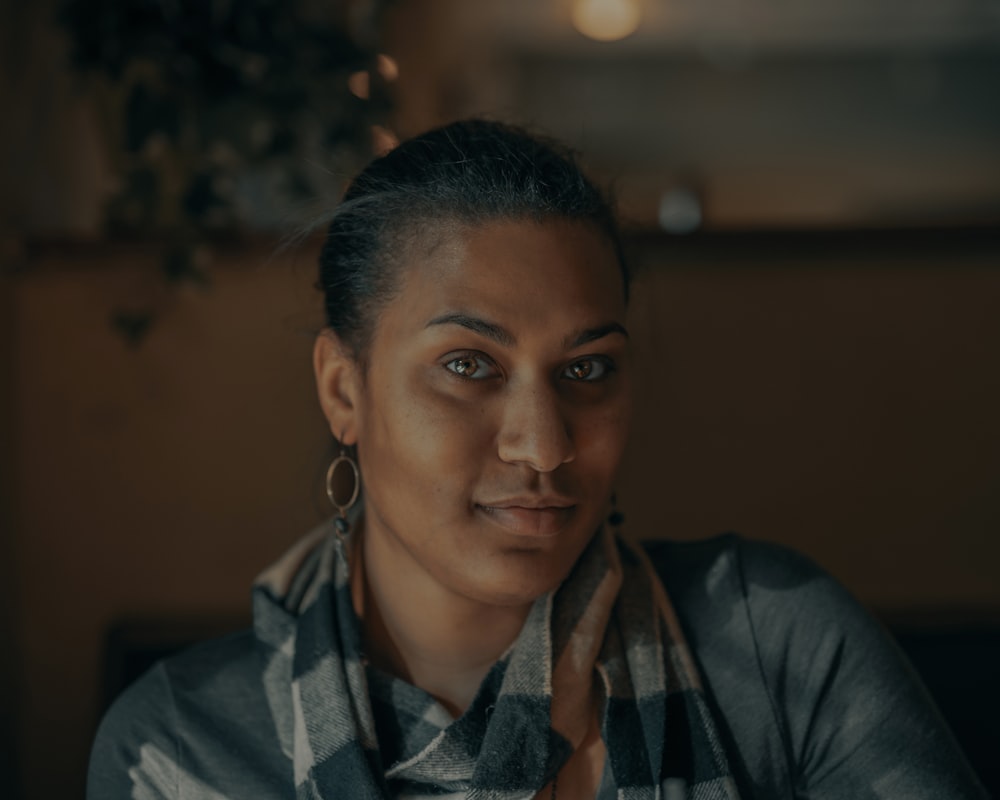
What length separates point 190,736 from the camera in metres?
1.09

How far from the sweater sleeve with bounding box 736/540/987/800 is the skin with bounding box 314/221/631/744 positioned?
0.73 feet

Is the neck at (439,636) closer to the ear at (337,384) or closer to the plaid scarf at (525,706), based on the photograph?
the plaid scarf at (525,706)

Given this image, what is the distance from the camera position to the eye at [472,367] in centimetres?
100

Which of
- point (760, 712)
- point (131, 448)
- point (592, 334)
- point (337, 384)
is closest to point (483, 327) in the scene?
point (592, 334)

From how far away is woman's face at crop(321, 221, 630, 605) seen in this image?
38.2 inches

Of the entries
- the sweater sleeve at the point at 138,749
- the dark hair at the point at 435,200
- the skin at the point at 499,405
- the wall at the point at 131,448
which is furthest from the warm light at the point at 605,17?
the sweater sleeve at the point at 138,749

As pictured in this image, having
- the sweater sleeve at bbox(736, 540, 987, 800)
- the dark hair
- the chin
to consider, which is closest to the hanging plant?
the dark hair

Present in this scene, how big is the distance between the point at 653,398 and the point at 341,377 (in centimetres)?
68

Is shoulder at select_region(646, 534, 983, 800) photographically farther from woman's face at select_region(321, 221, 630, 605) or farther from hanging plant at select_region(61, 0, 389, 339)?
hanging plant at select_region(61, 0, 389, 339)

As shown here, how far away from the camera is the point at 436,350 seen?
0.99 metres

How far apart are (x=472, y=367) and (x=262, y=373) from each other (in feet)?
2.32

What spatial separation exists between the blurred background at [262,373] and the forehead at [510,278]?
527 millimetres

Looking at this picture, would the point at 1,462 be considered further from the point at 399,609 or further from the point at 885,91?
the point at 885,91

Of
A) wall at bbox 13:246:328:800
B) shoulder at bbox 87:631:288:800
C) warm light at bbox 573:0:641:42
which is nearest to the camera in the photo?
shoulder at bbox 87:631:288:800
